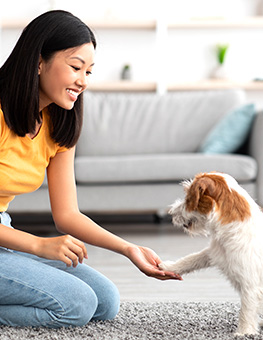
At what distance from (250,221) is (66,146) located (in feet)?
2.14

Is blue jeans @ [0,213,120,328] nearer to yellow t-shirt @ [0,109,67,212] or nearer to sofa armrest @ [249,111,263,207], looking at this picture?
yellow t-shirt @ [0,109,67,212]

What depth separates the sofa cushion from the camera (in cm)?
380

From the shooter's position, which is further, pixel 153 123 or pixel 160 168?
pixel 153 123

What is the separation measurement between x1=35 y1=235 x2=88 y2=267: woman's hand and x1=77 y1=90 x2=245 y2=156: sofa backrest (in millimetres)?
2877

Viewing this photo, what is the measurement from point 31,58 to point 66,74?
11 cm

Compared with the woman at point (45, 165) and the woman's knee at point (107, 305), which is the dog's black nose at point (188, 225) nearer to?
the woman at point (45, 165)

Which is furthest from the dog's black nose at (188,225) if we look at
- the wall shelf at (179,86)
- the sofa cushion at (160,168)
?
the wall shelf at (179,86)

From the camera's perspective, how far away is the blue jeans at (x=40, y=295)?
1720 mm

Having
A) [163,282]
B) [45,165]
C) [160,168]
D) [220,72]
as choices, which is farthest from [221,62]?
[45,165]

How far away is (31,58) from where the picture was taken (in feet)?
5.53

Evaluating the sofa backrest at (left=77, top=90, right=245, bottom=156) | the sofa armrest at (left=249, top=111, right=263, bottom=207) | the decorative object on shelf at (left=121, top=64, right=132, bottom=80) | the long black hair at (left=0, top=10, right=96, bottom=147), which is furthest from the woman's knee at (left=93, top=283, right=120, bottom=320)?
the decorative object on shelf at (left=121, top=64, right=132, bottom=80)

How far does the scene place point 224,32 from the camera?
6.02m

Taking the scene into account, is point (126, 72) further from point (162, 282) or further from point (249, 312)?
point (249, 312)

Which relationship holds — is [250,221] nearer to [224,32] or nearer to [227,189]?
[227,189]
